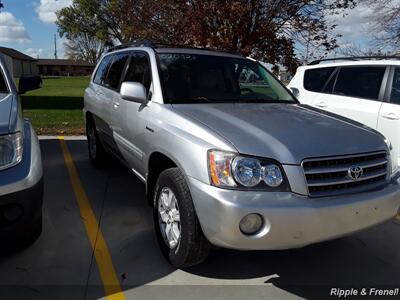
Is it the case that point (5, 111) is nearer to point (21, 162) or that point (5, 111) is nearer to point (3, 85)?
point (21, 162)

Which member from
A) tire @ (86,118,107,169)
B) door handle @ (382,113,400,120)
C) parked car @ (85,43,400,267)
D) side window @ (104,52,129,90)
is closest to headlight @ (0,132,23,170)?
parked car @ (85,43,400,267)

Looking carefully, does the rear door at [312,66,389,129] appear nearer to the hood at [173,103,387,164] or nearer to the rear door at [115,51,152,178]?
the hood at [173,103,387,164]

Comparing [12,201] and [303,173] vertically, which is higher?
[303,173]

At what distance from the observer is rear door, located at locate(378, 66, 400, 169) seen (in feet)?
17.1

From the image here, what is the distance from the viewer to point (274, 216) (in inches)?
109

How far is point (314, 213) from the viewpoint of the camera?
9.23 feet

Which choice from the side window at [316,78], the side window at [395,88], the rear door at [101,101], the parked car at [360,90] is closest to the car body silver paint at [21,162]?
the rear door at [101,101]

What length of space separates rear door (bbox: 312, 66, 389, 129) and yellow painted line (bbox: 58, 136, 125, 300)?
3.67 metres

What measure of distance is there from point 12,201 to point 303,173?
2.00 metres

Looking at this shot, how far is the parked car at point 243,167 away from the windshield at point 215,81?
0.01 metres

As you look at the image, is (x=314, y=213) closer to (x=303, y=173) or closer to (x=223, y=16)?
(x=303, y=173)

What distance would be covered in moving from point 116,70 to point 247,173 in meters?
3.16

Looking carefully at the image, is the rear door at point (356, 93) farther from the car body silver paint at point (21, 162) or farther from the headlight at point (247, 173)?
the car body silver paint at point (21, 162)

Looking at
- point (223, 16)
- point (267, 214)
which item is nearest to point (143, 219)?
point (267, 214)
